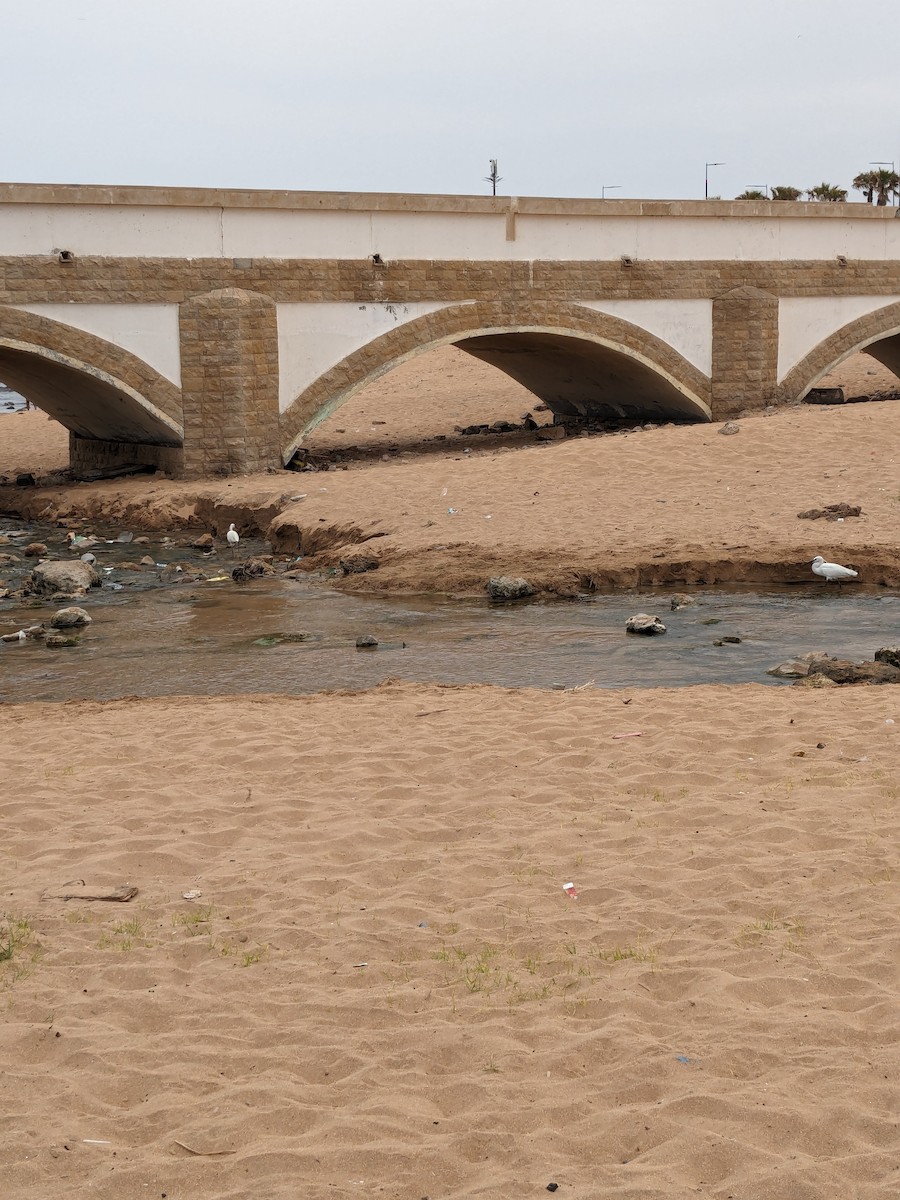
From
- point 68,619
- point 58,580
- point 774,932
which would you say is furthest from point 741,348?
point 774,932

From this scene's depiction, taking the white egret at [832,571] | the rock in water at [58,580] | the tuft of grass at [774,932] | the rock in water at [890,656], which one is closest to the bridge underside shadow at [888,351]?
the white egret at [832,571]

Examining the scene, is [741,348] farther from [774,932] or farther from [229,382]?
[774,932]

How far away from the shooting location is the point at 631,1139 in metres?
3.74

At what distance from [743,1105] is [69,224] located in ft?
51.5

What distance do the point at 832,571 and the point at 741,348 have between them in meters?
11.3

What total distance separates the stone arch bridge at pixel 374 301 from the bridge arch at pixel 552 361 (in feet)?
0.11

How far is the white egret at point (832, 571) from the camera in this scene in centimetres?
1217

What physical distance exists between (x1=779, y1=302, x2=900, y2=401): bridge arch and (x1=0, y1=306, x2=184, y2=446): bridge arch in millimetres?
10872

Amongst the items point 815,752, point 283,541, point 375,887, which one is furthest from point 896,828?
point 283,541

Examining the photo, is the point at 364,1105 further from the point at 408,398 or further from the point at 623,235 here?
the point at 408,398

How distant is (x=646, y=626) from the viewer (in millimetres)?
11016

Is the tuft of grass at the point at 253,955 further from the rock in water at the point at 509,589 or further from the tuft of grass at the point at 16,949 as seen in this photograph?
the rock in water at the point at 509,589

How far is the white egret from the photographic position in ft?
39.9

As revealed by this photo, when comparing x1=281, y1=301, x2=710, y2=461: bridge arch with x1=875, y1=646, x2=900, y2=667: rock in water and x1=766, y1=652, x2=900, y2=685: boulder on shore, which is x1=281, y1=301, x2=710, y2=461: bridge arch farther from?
x1=875, y1=646, x2=900, y2=667: rock in water
